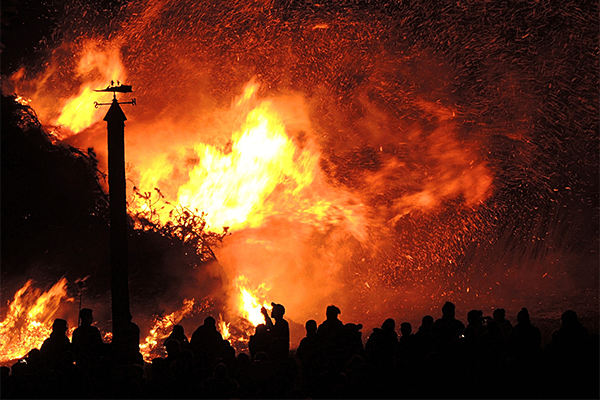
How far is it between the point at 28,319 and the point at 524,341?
9.46 meters

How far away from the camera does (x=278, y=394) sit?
6.61m

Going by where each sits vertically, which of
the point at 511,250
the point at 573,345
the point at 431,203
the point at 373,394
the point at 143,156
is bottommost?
the point at 373,394

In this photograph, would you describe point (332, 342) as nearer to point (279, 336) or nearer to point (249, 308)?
point (279, 336)

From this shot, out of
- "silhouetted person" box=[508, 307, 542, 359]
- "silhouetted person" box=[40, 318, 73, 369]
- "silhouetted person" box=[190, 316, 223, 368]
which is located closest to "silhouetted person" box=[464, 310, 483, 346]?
"silhouetted person" box=[508, 307, 542, 359]

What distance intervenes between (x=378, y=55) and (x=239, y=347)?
7701 mm

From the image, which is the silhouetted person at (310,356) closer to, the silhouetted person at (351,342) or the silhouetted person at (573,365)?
the silhouetted person at (351,342)

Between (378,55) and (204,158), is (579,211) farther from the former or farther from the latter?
A: (204,158)

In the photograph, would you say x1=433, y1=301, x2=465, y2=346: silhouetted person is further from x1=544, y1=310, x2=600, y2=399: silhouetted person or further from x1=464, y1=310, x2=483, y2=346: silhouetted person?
x1=544, y1=310, x2=600, y2=399: silhouetted person

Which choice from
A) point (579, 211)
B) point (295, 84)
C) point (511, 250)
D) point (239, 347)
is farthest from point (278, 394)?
point (579, 211)

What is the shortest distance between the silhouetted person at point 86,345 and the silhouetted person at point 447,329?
3717 millimetres

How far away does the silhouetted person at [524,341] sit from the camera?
6359mm

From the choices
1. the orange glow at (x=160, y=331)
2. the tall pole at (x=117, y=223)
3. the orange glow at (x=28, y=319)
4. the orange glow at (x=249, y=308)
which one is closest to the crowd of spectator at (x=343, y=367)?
the tall pole at (x=117, y=223)

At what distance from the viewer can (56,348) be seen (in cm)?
688

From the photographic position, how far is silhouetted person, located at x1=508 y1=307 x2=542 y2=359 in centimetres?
636
